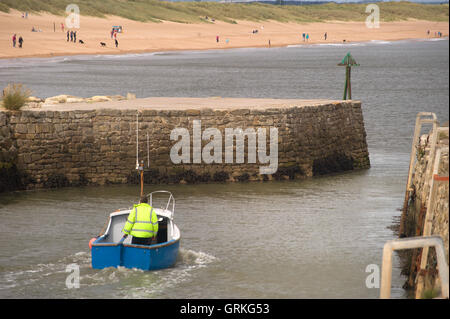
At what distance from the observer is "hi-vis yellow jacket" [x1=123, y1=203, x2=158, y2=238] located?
1395 cm

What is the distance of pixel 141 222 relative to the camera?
14.0 m

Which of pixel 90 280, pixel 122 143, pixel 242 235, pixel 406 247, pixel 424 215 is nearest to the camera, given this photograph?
pixel 406 247

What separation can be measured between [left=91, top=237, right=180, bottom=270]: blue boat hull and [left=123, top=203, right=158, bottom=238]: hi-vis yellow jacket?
338 mm

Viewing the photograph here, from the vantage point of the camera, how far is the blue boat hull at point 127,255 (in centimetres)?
1377

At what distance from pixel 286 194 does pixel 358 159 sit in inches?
178

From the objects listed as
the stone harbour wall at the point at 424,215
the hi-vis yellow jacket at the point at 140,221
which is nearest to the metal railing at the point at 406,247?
the stone harbour wall at the point at 424,215

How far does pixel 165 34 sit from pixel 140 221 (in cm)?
8936

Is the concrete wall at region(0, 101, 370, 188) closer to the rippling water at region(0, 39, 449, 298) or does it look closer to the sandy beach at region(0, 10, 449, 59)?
the rippling water at region(0, 39, 449, 298)

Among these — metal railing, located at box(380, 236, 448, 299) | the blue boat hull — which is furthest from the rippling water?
metal railing, located at box(380, 236, 448, 299)

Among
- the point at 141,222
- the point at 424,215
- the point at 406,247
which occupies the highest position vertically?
the point at 406,247

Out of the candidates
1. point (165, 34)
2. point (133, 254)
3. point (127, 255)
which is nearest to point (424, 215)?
point (133, 254)

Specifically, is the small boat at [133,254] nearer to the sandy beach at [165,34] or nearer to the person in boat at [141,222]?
the person in boat at [141,222]

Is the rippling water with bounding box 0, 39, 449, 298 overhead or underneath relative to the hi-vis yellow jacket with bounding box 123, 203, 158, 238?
underneath

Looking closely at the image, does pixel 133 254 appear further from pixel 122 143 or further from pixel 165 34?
pixel 165 34
